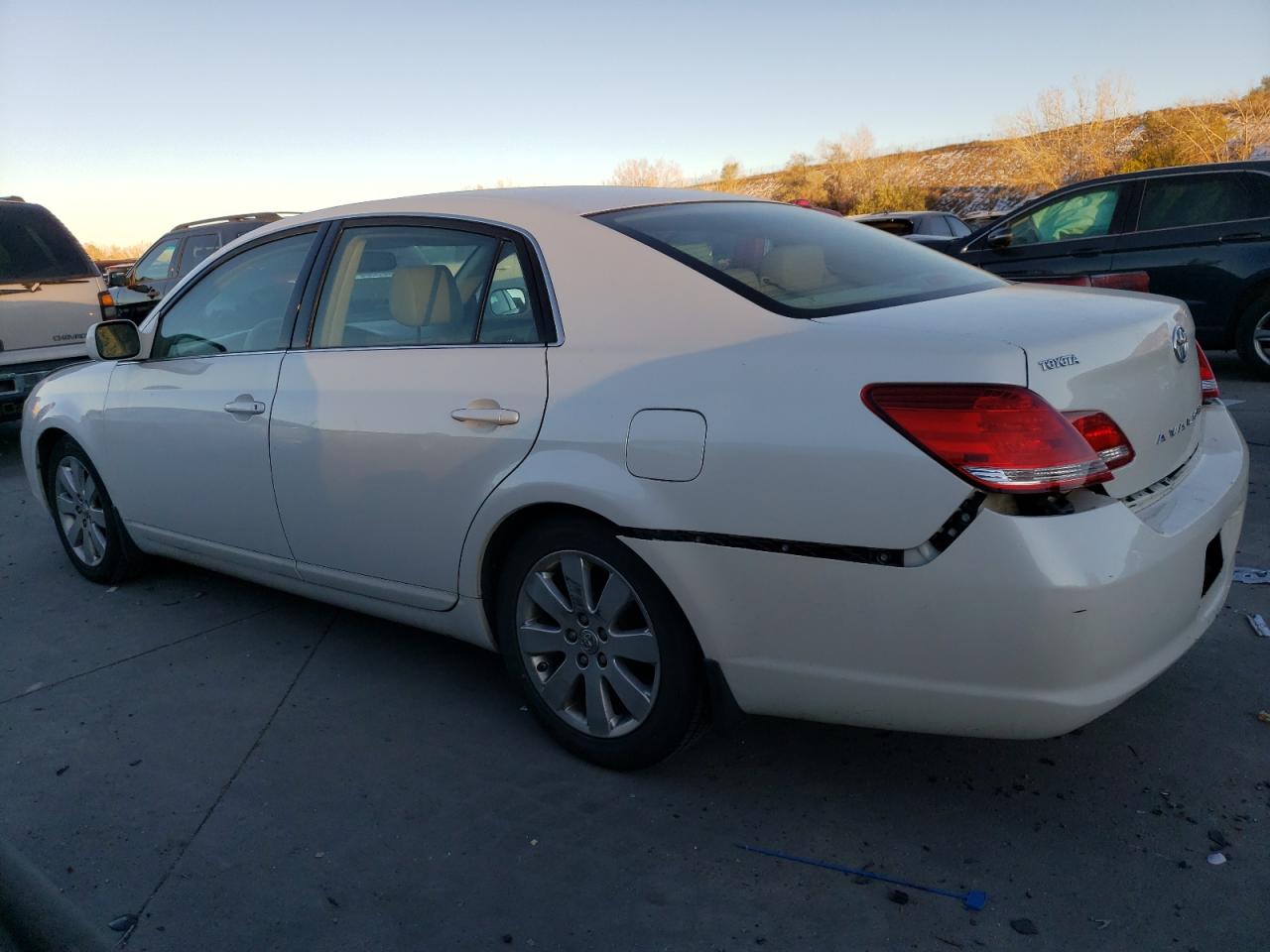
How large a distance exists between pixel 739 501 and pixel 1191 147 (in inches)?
1216

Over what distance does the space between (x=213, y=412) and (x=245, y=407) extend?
23cm

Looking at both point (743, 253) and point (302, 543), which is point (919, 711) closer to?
point (743, 253)

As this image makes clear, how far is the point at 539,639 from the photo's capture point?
9.92ft

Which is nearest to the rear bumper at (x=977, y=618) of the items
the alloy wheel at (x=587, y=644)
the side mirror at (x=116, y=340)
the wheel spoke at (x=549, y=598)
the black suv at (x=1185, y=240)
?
the alloy wheel at (x=587, y=644)

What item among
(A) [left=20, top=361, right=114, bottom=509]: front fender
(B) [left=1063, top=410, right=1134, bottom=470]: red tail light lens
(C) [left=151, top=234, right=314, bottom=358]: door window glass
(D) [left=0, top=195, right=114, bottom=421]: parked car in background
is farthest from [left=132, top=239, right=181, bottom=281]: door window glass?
(B) [left=1063, top=410, right=1134, bottom=470]: red tail light lens

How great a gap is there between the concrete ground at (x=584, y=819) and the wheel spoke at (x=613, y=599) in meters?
0.50

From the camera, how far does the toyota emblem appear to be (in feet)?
8.82

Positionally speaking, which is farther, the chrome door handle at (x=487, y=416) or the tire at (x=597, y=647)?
the chrome door handle at (x=487, y=416)

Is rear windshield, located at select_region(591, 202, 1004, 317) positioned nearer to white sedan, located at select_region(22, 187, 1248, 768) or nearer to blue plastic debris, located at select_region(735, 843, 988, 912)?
white sedan, located at select_region(22, 187, 1248, 768)

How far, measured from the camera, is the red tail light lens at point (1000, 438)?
2.16 meters

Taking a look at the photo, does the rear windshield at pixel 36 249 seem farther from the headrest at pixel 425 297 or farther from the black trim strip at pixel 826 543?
the black trim strip at pixel 826 543

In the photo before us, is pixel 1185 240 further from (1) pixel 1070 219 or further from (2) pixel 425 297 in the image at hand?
(2) pixel 425 297

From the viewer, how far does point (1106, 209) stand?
8.70 m

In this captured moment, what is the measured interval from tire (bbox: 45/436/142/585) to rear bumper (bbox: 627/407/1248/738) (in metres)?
3.15
